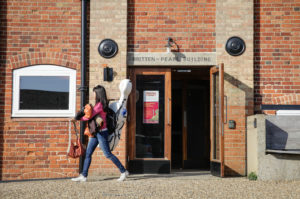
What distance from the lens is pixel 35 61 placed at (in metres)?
10.1

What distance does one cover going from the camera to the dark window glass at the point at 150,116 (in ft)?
33.4

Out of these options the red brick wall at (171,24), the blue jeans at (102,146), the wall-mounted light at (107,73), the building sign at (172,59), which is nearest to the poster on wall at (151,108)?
the building sign at (172,59)

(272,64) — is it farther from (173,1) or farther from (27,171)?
(27,171)

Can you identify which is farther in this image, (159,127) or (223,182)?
(159,127)

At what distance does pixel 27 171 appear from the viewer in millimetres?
9844

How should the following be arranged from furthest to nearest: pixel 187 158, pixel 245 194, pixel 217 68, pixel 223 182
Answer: pixel 187 158, pixel 217 68, pixel 223 182, pixel 245 194

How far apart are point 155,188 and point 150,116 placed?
2651 millimetres

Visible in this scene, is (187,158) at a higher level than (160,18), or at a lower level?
lower

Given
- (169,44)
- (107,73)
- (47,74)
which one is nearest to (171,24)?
(169,44)

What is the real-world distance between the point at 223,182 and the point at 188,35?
336cm

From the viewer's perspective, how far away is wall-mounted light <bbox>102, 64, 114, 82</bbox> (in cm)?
985

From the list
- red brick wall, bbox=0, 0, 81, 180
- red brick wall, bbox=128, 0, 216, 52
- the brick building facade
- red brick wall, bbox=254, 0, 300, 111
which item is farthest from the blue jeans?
red brick wall, bbox=254, 0, 300, 111

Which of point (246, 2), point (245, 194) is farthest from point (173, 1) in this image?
point (245, 194)

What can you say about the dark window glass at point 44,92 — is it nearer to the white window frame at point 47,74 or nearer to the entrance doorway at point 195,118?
the white window frame at point 47,74
